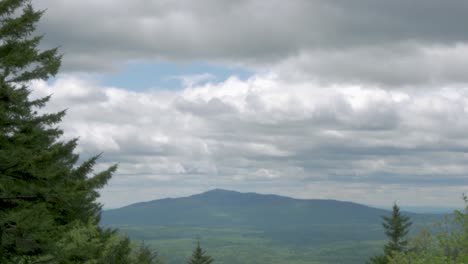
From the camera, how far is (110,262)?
27531mm

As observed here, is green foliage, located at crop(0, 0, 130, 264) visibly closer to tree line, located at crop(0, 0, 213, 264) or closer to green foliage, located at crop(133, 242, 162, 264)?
tree line, located at crop(0, 0, 213, 264)

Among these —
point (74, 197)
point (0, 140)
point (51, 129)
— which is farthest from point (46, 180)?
point (51, 129)

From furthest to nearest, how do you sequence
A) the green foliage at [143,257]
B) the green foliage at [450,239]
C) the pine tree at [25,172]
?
1. the green foliage at [143,257]
2. the green foliage at [450,239]
3. the pine tree at [25,172]

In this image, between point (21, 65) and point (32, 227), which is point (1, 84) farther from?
point (32, 227)

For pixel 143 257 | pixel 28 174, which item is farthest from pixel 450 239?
pixel 143 257

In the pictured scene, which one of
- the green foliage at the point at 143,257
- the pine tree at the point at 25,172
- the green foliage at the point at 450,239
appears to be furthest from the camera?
the green foliage at the point at 143,257

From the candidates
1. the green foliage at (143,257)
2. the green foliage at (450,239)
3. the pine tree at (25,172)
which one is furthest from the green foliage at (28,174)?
the green foliage at (143,257)

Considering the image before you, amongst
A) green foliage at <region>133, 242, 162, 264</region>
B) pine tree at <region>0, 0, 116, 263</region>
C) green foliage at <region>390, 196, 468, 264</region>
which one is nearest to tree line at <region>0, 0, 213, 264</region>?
pine tree at <region>0, 0, 116, 263</region>

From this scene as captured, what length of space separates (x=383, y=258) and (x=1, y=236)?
6008cm

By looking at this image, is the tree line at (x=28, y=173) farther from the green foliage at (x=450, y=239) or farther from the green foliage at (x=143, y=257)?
the green foliage at (x=143, y=257)

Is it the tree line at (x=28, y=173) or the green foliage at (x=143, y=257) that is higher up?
the tree line at (x=28, y=173)

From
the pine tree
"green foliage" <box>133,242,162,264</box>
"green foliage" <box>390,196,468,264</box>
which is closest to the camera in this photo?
the pine tree

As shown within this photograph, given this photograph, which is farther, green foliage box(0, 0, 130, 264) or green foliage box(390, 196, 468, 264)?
green foliage box(390, 196, 468, 264)

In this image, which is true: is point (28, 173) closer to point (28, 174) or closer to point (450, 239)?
point (28, 174)
